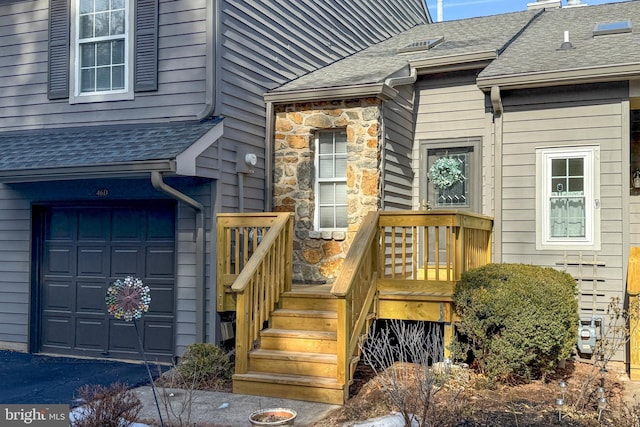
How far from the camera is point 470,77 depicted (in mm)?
8750

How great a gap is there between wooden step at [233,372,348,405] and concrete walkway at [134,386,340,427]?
0.06 metres

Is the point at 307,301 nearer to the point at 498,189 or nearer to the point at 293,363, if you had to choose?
the point at 293,363

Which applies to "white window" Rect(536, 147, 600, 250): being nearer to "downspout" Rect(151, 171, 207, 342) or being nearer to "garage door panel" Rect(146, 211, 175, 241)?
"downspout" Rect(151, 171, 207, 342)

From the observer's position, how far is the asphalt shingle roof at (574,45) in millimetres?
7473

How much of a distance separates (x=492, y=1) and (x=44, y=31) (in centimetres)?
1625

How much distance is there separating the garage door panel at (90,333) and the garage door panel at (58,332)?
0.42ft

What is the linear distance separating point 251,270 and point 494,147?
373 centimetres

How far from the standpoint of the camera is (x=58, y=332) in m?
8.26

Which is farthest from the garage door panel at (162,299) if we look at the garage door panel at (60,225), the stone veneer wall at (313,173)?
the stone veneer wall at (313,173)

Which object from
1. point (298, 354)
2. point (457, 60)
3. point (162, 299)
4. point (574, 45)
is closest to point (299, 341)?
point (298, 354)

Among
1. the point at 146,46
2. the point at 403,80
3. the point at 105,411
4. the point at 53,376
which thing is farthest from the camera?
the point at 403,80

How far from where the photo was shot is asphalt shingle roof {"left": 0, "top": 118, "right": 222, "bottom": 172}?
22.1 feet

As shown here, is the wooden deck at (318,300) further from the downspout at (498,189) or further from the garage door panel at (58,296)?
the garage door panel at (58,296)

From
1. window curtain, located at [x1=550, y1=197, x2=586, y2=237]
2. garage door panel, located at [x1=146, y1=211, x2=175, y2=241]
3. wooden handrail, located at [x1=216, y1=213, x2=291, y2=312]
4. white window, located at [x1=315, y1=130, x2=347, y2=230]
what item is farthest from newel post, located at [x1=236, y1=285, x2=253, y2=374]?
window curtain, located at [x1=550, y1=197, x2=586, y2=237]
